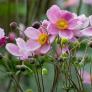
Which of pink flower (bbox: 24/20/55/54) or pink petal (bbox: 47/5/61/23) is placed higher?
pink petal (bbox: 47/5/61/23)

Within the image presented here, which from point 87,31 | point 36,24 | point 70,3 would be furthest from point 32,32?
point 70,3

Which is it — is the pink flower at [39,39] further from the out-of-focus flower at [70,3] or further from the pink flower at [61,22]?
the out-of-focus flower at [70,3]

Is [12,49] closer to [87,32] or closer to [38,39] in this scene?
[38,39]

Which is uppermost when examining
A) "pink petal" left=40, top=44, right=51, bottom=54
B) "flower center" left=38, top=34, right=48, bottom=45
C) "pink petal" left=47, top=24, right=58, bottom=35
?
"pink petal" left=47, top=24, right=58, bottom=35

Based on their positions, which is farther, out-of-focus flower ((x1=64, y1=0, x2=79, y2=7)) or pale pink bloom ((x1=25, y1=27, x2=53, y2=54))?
out-of-focus flower ((x1=64, y1=0, x2=79, y2=7))

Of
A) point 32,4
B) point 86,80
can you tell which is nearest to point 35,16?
point 32,4

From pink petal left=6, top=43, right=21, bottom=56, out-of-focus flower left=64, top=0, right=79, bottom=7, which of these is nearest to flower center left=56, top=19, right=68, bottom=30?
pink petal left=6, top=43, right=21, bottom=56

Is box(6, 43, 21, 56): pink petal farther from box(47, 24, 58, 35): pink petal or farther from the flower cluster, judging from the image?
box(47, 24, 58, 35): pink petal

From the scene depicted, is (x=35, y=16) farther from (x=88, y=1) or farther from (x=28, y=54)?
(x=28, y=54)
